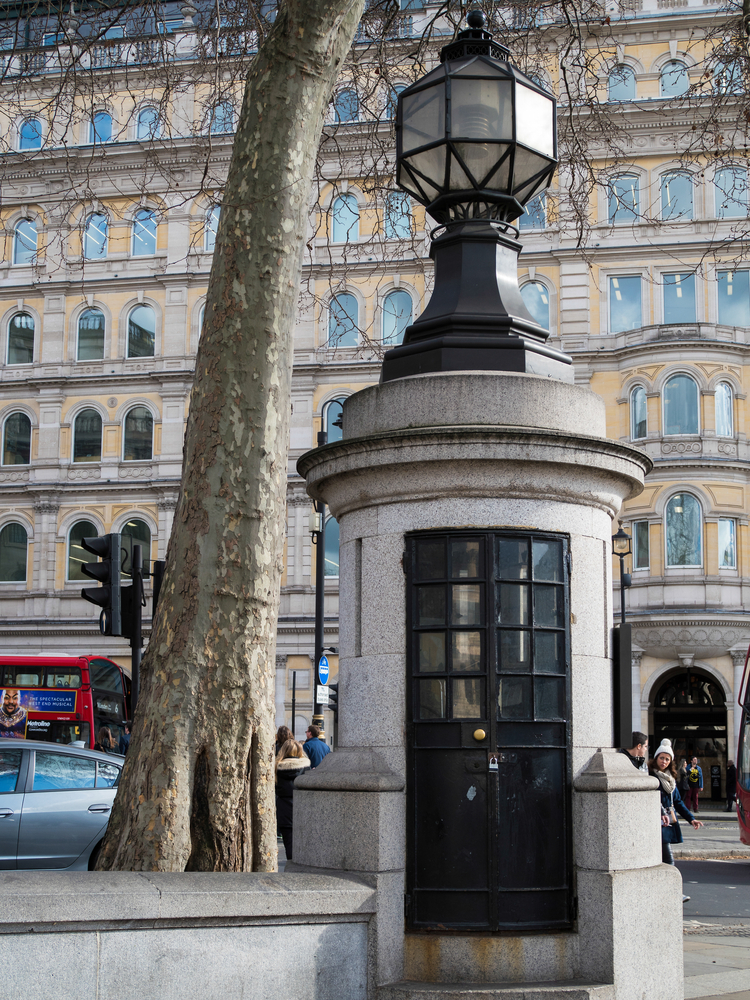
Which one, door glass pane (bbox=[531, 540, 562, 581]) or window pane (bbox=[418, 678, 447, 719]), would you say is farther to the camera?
door glass pane (bbox=[531, 540, 562, 581])

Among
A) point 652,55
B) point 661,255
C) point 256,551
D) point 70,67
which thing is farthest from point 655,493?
point 256,551

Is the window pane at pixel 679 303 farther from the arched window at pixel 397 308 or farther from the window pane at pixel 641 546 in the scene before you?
the arched window at pixel 397 308

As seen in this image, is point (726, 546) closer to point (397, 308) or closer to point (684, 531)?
point (684, 531)

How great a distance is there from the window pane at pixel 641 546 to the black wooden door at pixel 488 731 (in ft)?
92.6

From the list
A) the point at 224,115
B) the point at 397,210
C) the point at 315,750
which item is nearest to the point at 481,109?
the point at 315,750

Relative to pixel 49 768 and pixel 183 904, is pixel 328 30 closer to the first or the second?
pixel 183 904

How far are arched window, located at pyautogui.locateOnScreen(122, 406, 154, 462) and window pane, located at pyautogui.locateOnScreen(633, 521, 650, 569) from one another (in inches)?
607

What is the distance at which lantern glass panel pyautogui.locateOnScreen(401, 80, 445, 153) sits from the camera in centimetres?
622

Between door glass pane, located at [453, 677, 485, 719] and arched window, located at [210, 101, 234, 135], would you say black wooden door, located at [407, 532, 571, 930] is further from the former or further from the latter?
arched window, located at [210, 101, 234, 135]

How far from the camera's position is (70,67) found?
10539 millimetres

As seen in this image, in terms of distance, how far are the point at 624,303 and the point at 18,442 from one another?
19646 mm

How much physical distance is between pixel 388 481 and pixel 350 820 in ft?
5.12

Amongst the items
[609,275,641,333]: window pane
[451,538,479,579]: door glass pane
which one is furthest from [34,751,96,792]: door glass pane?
[609,275,641,333]: window pane

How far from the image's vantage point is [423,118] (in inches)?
249
